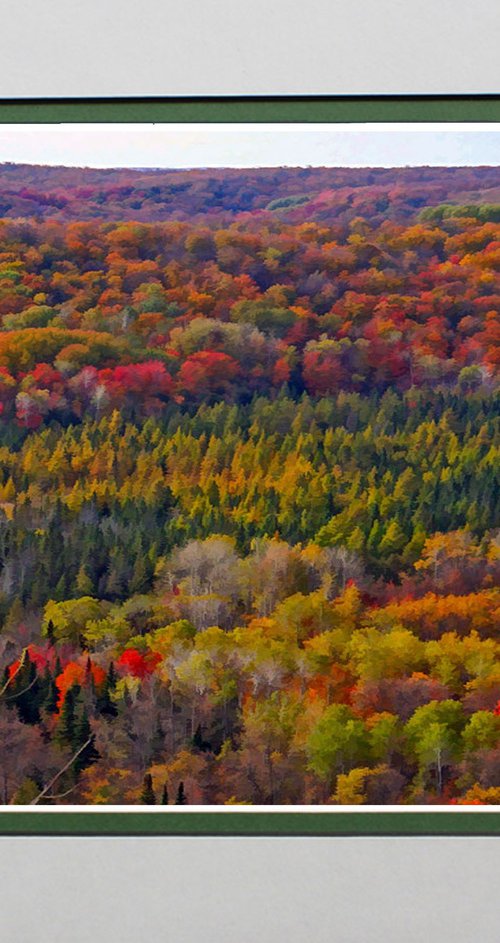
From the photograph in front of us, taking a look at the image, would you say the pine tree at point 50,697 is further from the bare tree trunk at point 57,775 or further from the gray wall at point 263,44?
the gray wall at point 263,44

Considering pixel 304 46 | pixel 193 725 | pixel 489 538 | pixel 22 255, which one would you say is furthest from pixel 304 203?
pixel 193 725

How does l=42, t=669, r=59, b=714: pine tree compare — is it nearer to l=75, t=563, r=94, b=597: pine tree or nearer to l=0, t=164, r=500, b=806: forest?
l=0, t=164, r=500, b=806: forest

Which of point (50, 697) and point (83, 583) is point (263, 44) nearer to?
point (83, 583)

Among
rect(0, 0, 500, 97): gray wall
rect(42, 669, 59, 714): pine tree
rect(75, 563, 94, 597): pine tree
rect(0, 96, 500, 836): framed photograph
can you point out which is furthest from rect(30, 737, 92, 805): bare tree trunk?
rect(0, 0, 500, 97): gray wall

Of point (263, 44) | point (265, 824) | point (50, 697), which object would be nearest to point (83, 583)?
point (50, 697)

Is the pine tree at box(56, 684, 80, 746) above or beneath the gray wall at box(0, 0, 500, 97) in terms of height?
beneath

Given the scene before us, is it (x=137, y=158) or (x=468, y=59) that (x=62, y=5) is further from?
(x=468, y=59)

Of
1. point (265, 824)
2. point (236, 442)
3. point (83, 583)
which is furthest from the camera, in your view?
point (236, 442)
